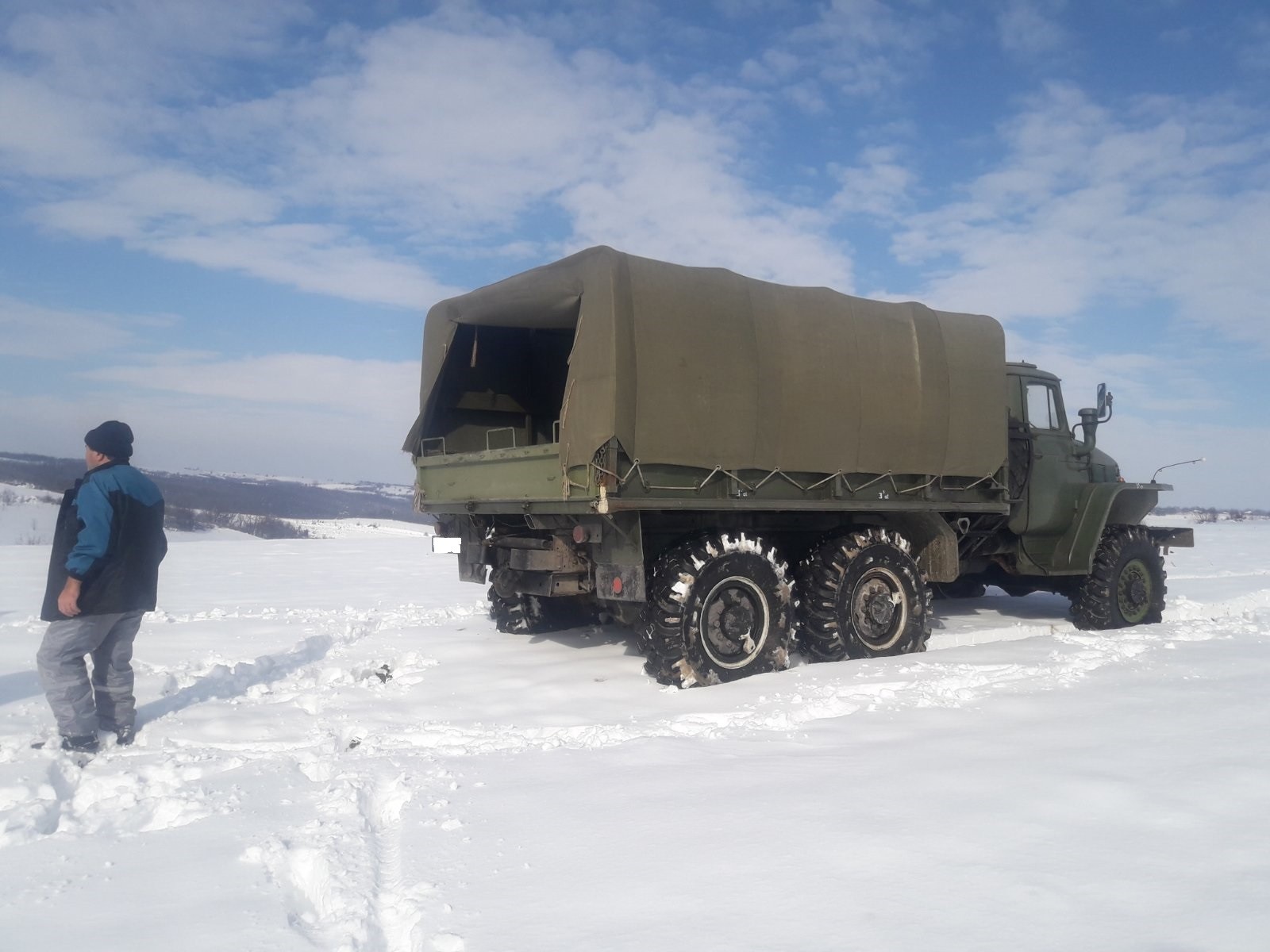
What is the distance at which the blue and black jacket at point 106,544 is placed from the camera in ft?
15.1

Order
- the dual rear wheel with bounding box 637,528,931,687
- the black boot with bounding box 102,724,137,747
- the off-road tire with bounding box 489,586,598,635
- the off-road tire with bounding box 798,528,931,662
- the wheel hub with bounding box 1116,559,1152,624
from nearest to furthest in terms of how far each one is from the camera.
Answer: the black boot with bounding box 102,724,137,747 < the dual rear wheel with bounding box 637,528,931,687 < the off-road tire with bounding box 798,528,931,662 < the off-road tire with bounding box 489,586,598,635 < the wheel hub with bounding box 1116,559,1152,624

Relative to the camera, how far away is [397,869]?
309 centimetres

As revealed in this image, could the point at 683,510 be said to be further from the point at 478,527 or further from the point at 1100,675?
the point at 1100,675

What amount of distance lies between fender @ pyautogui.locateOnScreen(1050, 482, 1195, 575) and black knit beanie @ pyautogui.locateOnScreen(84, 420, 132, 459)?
8.16 metres

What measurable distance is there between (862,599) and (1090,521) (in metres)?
3.25

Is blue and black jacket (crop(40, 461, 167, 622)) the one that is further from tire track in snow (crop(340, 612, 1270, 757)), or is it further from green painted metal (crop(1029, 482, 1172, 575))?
green painted metal (crop(1029, 482, 1172, 575))

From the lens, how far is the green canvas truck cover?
6.09 meters

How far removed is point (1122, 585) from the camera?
Answer: 9.38 m

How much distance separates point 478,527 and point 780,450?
2.62m

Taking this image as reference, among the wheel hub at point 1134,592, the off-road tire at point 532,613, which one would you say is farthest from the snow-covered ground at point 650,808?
the wheel hub at point 1134,592

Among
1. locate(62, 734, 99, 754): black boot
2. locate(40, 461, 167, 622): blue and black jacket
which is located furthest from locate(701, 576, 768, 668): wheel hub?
locate(62, 734, 99, 754): black boot

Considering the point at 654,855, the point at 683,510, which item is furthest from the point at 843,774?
the point at 683,510

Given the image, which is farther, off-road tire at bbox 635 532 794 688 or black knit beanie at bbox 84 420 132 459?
off-road tire at bbox 635 532 794 688

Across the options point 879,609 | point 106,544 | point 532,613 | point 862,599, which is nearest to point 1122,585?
point 879,609
